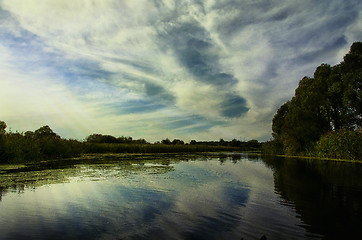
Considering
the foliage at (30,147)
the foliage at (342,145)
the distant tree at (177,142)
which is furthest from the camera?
the distant tree at (177,142)

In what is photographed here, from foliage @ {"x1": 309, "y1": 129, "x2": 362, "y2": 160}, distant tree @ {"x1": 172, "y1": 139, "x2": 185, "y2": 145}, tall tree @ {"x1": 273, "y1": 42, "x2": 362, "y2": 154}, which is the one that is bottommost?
foliage @ {"x1": 309, "y1": 129, "x2": 362, "y2": 160}

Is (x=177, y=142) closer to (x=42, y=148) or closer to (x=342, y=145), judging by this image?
(x=342, y=145)

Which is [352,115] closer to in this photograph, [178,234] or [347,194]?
[347,194]

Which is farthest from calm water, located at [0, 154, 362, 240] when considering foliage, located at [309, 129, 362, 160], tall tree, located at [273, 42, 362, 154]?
tall tree, located at [273, 42, 362, 154]

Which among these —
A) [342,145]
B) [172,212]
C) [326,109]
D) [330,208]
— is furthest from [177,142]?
[172,212]

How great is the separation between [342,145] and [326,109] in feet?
51.9

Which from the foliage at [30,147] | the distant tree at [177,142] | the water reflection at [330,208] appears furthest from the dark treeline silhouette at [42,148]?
the distant tree at [177,142]

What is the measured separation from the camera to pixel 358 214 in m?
7.12

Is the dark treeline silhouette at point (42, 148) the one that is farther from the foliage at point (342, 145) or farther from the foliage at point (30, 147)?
the foliage at point (342, 145)

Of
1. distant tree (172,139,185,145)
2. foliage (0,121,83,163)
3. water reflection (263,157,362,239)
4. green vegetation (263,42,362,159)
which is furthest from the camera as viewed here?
distant tree (172,139,185,145)

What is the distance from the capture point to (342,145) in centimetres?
3031

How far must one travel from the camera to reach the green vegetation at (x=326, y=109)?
35125 mm

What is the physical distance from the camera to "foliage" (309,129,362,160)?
2818cm

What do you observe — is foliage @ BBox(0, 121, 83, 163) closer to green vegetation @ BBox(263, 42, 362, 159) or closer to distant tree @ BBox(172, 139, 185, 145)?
green vegetation @ BBox(263, 42, 362, 159)
